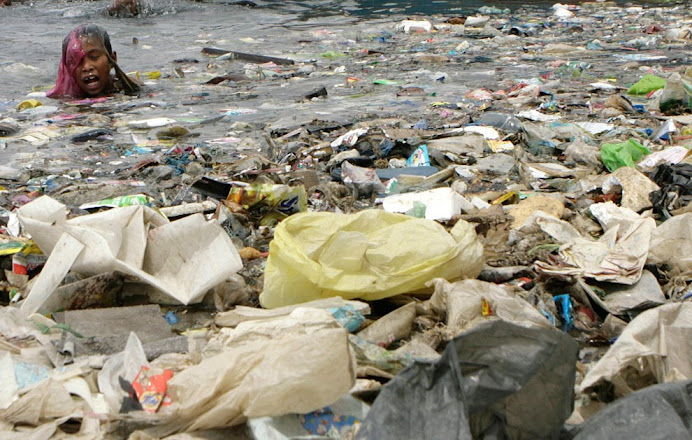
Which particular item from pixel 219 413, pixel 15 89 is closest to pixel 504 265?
pixel 219 413

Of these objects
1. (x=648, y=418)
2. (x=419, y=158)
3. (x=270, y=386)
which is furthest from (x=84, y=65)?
(x=648, y=418)

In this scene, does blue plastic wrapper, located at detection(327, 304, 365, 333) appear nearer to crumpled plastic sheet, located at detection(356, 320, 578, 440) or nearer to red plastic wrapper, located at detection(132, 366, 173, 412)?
red plastic wrapper, located at detection(132, 366, 173, 412)

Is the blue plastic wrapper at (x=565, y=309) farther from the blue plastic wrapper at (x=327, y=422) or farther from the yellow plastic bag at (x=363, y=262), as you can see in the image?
the blue plastic wrapper at (x=327, y=422)

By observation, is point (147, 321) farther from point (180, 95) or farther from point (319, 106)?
point (180, 95)

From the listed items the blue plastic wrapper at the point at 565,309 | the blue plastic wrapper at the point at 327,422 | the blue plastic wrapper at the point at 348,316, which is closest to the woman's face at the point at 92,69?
the blue plastic wrapper at the point at 348,316

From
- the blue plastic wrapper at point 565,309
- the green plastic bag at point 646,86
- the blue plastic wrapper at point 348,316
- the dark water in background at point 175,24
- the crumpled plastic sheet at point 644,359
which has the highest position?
the crumpled plastic sheet at point 644,359

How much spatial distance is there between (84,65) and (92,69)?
101 millimetres

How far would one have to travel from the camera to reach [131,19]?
56.1ft

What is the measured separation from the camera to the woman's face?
872 centimetres

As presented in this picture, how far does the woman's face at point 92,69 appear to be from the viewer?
8.72 meters

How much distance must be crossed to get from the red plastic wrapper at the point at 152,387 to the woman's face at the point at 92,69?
7.31 metres

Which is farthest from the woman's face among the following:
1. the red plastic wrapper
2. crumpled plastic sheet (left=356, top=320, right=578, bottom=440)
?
crumpled plastic sheet (left=356, top=320, right=578, bottom=440)

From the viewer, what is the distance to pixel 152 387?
80.9 inches

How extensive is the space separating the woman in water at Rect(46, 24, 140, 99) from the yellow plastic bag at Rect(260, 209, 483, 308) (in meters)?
6.55
